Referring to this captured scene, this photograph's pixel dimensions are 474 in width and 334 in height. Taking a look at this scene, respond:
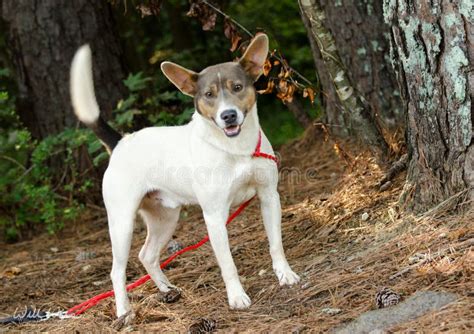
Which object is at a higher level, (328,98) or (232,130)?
(232,130)

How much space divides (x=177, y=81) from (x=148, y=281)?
1.62 metres

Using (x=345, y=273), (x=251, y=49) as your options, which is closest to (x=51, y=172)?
(x=251, y=49)

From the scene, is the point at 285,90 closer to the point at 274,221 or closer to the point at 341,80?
the point at 341,80

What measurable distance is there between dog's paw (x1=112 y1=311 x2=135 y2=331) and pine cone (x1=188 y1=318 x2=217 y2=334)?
0.60m

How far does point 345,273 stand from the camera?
172 inches

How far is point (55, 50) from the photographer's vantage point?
8078 mm

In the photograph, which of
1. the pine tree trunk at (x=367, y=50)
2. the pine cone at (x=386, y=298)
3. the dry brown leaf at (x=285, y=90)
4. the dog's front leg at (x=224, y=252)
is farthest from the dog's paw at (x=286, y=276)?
the pine tree trunk at (x=367, y=50)

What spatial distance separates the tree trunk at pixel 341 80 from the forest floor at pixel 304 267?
25 cm

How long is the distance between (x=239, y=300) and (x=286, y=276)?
1.19 ft

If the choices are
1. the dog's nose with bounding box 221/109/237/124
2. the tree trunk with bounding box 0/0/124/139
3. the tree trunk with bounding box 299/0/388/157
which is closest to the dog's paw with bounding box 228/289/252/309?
the dog's nose with bounding box 221/109/237/124

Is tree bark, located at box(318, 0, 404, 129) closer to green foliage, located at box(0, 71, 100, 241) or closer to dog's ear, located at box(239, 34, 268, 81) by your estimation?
dog's ear, located at box(239, 34, 268, 81)

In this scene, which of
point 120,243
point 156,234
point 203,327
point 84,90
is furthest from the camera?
→ point 156,234

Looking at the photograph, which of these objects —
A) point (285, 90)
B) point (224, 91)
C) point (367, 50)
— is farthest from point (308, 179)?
point (224, 91)

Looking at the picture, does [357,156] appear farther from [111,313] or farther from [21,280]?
[21,280]
